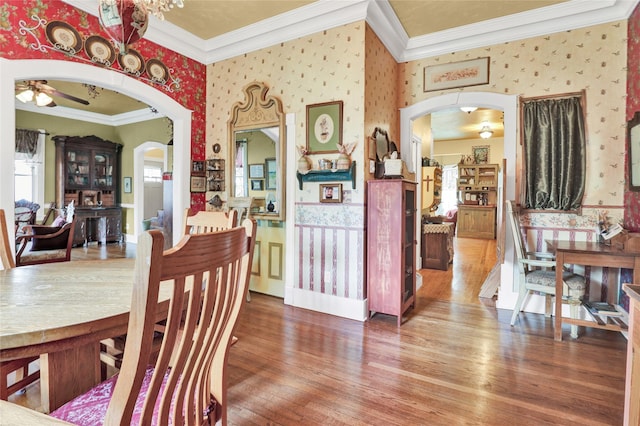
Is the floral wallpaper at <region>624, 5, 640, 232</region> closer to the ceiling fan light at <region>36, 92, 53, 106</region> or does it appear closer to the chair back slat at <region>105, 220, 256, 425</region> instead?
the chair back slat at <region>105, 220, 256, 425</region>

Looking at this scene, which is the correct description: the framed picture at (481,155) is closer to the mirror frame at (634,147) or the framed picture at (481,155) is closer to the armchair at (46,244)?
the mirror frame at (634,147)

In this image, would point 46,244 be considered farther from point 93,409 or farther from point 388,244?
point 388,244

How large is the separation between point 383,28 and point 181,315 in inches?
143

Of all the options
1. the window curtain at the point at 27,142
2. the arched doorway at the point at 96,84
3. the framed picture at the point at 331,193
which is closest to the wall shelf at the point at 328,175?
the framed picture at the point at 331,193

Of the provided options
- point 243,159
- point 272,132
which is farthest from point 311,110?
point 243,159

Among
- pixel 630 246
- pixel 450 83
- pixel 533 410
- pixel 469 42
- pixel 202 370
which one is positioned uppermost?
pixel 469 42

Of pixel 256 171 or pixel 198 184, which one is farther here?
pixel 198 184

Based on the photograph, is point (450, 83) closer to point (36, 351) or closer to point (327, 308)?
point (327, 308)

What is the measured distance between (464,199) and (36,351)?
10.4m

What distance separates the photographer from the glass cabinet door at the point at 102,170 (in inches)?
299

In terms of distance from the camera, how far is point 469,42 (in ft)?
12.3

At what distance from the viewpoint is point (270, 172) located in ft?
12.8

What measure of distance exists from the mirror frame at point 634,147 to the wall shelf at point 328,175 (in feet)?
7.94

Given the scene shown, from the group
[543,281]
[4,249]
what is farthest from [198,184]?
[543,281]
